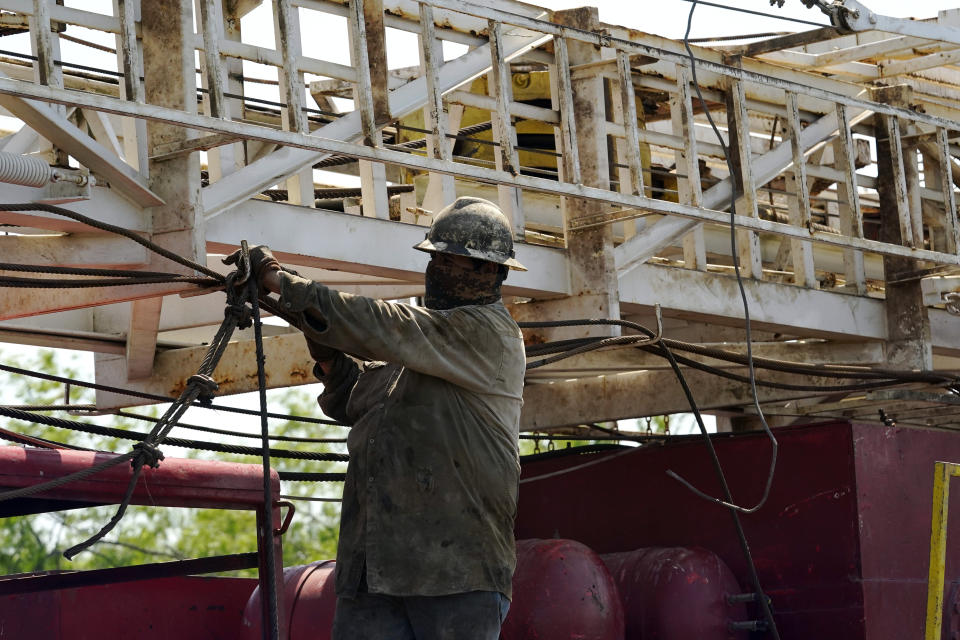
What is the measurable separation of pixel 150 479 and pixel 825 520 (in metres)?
3.59

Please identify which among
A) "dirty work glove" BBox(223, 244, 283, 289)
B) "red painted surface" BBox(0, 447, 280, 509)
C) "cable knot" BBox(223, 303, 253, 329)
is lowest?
A: "red painted surface" BBox(0, 447, 280, 509)

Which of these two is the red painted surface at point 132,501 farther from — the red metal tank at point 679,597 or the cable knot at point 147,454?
the red metal tank at point 679,597

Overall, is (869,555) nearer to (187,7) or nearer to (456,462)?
(456,462)

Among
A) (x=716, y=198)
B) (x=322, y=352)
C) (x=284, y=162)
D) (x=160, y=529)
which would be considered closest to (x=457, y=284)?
(x=322, y=352)

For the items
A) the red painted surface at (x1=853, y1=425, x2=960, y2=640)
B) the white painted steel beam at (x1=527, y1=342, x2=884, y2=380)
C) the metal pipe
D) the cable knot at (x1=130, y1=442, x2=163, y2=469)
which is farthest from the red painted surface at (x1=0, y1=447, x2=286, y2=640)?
the white painted steel beam at (x1=527, y1=342, x2=884, y2=380)

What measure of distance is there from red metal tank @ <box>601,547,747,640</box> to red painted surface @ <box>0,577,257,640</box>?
1.99 m

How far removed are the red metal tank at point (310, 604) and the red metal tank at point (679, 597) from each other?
5.25 ft

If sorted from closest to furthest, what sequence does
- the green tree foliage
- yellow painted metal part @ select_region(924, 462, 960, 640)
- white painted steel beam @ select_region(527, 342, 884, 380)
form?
yellow painted metal part @ select_region(924, 462, 960, 640) < white painted steel beam @ select_region(527, 342, 884, 380) < the green tree foliage

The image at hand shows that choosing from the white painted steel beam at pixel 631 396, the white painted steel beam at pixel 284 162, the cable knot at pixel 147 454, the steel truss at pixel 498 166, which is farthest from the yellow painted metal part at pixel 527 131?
the cable knot at pixel 147 454

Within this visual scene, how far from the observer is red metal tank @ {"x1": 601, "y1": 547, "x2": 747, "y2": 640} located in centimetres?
754

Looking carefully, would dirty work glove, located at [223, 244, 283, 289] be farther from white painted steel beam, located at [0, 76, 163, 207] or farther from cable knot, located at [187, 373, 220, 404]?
white painted steel beam, located at [0, 76, 163, 207]

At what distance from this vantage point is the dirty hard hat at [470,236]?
5.63m

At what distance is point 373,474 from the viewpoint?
5.38m

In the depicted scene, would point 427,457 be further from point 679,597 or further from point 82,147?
point 679,597
